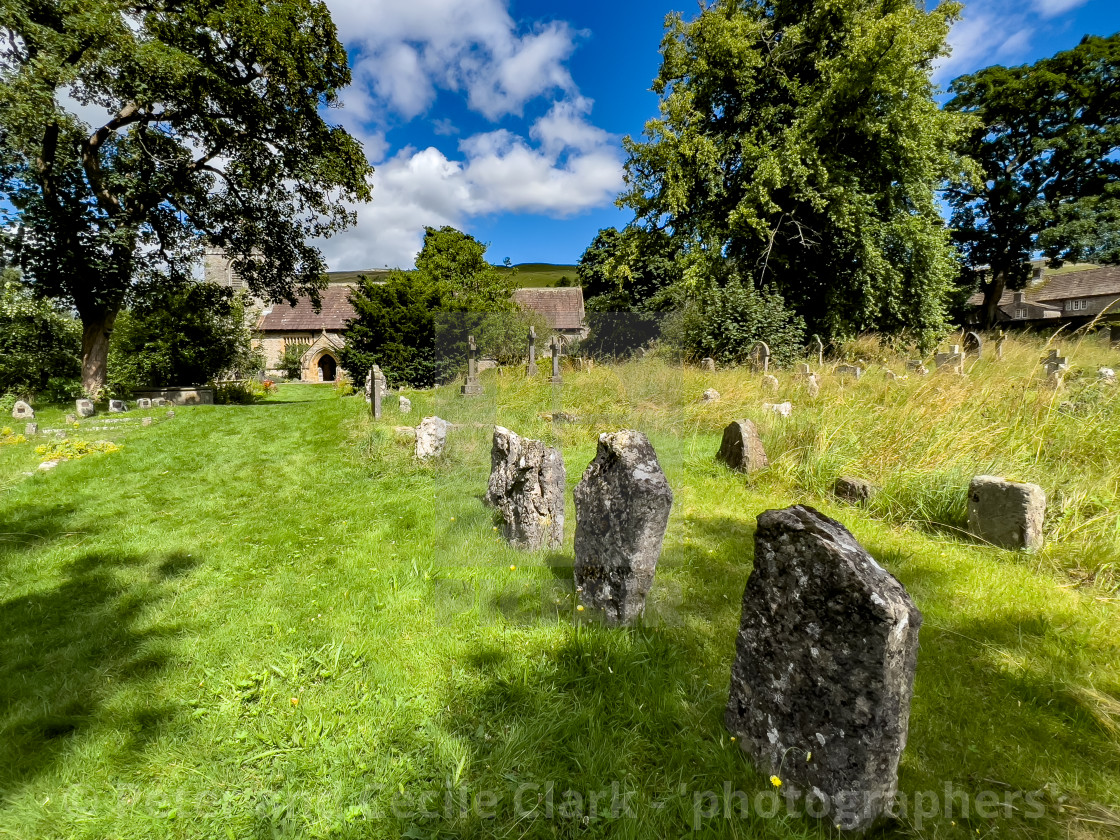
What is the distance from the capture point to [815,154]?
1502 cm

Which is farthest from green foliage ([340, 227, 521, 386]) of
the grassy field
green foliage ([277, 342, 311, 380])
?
green foliage ([277, 342, 311, 380])

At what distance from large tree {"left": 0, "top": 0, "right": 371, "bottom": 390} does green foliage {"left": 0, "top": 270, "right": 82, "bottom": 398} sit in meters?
2.93

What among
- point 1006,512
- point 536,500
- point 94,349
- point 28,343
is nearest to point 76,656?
point 536,500

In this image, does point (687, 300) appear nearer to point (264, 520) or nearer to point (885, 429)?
point (885, 429)

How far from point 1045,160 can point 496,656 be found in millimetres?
33769

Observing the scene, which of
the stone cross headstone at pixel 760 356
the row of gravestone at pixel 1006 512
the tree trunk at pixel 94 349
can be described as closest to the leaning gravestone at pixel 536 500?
the row of gravestone at pixel 1006 512

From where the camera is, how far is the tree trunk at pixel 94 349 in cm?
1388

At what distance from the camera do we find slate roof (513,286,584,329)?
3372cm

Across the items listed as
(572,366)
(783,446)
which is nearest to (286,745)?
(783,446)

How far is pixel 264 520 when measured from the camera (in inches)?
220

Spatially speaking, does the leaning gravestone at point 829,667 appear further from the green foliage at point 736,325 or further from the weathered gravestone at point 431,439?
the green foliage at point 736,325

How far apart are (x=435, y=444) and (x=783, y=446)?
5.53 metres

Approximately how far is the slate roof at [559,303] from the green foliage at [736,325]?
56.8ft

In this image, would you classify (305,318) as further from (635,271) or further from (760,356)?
(760,356)
